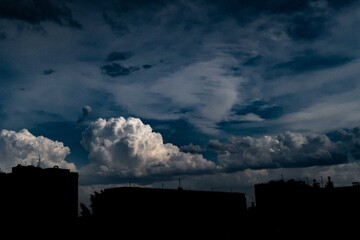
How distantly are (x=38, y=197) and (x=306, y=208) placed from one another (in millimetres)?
45532

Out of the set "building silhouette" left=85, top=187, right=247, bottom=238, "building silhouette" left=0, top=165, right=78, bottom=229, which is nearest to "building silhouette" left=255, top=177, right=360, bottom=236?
"building silhouette" left=85, top=187, right=247, bottom=238

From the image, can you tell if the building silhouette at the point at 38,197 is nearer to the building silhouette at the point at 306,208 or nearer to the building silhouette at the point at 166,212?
the building silhouette at the point at 166,212

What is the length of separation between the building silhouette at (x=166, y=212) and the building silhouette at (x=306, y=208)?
19.3ft

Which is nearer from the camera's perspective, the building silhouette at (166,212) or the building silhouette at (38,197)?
the building silhouette at (166,212)

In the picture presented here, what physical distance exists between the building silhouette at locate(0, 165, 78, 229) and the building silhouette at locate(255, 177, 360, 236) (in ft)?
109

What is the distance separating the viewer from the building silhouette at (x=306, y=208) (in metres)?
56.0

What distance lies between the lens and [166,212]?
5244 centimetres

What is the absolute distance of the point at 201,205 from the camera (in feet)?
195

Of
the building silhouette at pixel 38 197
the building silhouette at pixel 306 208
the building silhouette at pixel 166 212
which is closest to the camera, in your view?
the building silhouette at pixel 166 212

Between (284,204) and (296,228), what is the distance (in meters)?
13.1

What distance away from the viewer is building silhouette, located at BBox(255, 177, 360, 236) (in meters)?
56.0

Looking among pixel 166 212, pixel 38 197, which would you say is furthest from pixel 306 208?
pixel 38 197

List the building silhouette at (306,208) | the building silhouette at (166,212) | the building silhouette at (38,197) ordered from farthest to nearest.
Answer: the building silhouette at (38,197), the building silhouette at (306,208), the building silhouette at (166,212)

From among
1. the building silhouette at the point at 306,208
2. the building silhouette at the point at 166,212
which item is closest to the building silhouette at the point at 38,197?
the building silhouette at the point at 166,212
